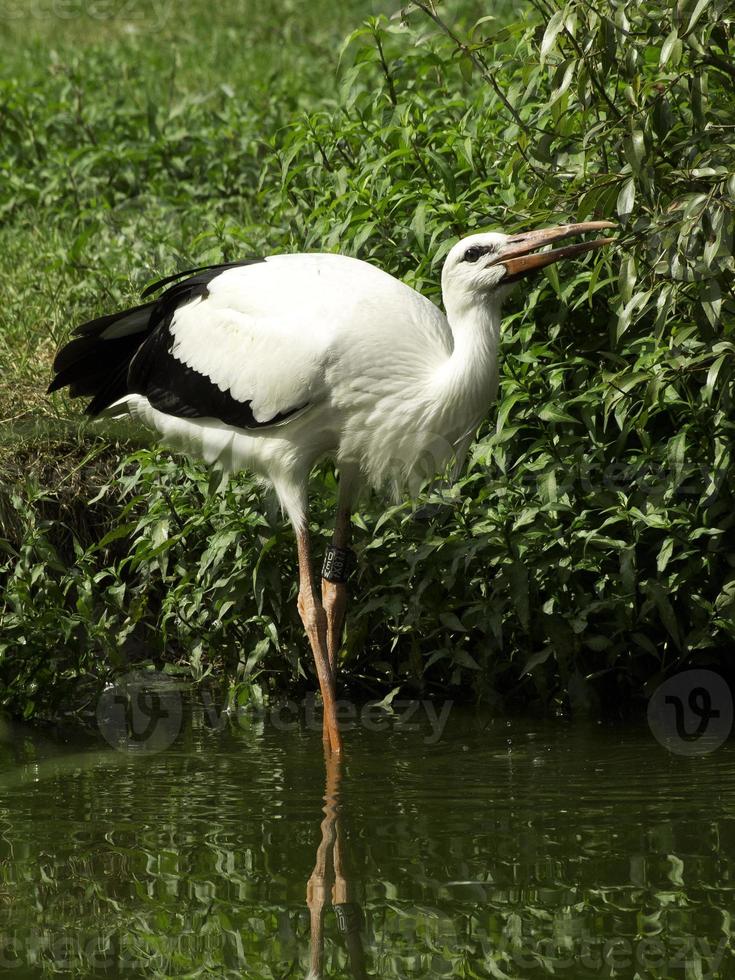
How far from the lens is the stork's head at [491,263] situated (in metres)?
4.33

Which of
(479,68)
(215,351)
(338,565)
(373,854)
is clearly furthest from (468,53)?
(373,854)

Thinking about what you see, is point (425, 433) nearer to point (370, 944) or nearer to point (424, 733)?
point (424, 733)

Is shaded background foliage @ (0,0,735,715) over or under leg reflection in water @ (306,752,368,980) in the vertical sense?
over

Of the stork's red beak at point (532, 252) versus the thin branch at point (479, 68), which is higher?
the thin branch at point (479, 68)

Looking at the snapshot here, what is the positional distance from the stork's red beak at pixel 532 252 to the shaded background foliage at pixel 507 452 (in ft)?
0.37

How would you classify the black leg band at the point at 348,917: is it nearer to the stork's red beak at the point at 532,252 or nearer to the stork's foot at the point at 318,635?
the stork's foot at the point at 318,635

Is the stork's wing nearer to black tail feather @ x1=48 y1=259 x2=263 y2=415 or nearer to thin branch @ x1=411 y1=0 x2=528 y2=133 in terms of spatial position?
black tail feather @ x1=48 y1=259 x2=263 y2=415

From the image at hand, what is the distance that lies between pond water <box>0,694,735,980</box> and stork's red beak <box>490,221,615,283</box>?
1.48 m

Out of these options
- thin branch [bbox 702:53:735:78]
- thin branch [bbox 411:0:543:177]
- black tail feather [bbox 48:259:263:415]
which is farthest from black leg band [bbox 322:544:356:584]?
thin branch [bbox 702:53:735:78]

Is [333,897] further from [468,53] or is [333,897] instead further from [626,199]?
[468,53]

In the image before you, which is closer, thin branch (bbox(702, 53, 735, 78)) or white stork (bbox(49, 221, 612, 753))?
thin branch (bbox(702, 53, 735, 78))

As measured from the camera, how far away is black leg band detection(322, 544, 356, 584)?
4.93 meters

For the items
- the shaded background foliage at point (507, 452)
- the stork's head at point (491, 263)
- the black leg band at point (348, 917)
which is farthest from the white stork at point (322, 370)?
the black leg band at point (348, 917)

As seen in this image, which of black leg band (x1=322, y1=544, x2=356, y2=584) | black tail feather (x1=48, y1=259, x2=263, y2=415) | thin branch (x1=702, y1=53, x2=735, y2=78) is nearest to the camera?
thin branch (x1=702, y1=53, x2=735, y2=78)
